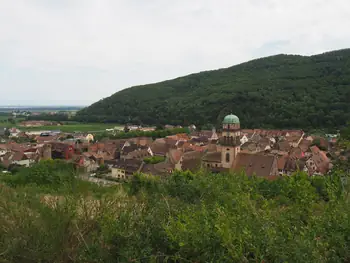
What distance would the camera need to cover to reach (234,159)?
93.9 ft

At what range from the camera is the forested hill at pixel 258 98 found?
72625 millimetres

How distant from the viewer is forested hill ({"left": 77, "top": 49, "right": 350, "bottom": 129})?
72.6m

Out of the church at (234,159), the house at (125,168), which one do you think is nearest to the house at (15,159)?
the house at (125,168)

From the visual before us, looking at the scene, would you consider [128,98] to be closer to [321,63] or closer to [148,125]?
[148,125]

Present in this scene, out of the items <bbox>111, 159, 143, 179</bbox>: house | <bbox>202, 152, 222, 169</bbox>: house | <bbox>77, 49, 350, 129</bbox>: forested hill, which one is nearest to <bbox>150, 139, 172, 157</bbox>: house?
<bbox>111, 159, 143, 179</bbox>: house

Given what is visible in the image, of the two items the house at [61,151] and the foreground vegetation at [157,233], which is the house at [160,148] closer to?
the house at [61,151]

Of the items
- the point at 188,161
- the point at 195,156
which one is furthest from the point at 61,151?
the point at 188,161

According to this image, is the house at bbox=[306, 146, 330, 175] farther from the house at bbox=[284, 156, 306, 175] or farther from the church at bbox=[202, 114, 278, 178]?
the church at bbox=[202, 114, 278, 178]

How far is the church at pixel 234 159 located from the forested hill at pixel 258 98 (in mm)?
44456

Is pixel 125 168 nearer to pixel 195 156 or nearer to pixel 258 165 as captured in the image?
pixel 195 156

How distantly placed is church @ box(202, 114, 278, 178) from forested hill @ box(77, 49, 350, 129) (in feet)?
146

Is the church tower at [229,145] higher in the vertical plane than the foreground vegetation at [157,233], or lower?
lower

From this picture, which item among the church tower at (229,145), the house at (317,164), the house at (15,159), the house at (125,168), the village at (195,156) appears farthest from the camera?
the house at (15,159)

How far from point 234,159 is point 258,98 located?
5795 cm
